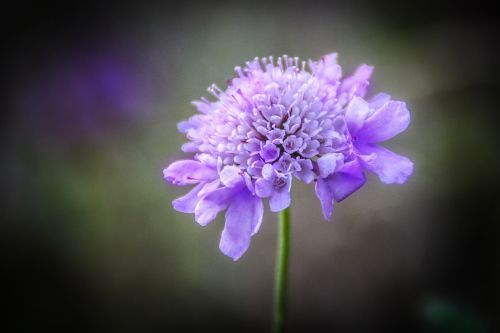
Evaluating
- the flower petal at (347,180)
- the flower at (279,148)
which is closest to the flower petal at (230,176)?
the flower at (279,148)

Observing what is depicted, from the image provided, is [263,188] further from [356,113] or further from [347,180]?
[356,113]

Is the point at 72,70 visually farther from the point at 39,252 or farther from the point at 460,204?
the point at 460,204

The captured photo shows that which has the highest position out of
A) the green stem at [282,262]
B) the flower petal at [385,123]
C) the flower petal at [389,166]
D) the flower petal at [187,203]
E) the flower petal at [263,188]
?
the flower petal at [385,123]

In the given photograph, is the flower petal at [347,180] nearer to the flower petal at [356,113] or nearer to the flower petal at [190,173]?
the flower petal at [356,113]

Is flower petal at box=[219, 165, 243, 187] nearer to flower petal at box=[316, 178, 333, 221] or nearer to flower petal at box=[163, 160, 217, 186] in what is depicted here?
flower petal at box=[163, 160, 217, 186]

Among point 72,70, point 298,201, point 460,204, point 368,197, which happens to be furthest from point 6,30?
point 460,204

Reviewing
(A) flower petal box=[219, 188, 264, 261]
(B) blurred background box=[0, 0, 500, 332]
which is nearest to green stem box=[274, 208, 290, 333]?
(A) flower petal box=[219, 188, 264, 261]

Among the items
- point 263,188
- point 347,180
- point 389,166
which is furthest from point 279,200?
point 389,166
